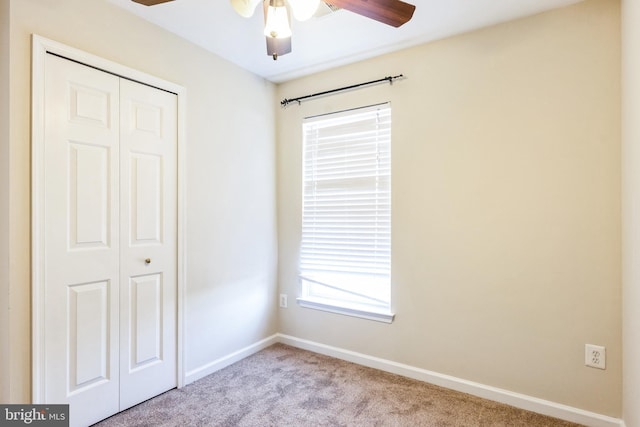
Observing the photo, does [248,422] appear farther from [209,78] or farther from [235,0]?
[209,78]

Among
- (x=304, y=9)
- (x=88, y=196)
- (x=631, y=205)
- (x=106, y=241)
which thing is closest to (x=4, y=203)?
(x=88, y=196)

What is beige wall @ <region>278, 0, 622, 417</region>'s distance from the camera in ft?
6.51

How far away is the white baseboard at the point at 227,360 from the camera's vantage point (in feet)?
8.32

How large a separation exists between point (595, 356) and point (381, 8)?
7.23ft

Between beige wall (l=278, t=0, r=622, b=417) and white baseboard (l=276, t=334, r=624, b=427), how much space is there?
0.05 m

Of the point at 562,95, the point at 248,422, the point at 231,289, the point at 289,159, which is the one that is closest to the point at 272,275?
the point at 231,289

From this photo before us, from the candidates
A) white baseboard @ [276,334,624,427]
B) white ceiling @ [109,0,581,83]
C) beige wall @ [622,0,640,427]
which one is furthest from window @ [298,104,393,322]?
beige wall @ [622,0,640,427]

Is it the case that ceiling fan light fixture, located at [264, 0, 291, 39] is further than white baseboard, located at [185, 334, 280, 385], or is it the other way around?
white baseboard, located at [185, 334, 280, 385]

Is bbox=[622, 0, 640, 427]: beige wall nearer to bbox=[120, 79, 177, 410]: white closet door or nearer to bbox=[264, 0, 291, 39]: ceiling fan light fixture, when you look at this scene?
bbox=[264, 0, 291, 39]: ceiling fan light fixture

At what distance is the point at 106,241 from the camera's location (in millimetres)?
2066

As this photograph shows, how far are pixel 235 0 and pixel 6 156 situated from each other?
135cm

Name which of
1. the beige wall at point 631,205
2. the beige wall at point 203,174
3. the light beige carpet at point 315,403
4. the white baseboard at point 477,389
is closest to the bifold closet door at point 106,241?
the beige wall at point 203,174

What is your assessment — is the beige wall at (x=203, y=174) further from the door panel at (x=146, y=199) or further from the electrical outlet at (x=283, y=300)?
the door panel at (x=146, y=199)

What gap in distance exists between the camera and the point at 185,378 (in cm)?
247
